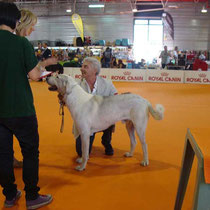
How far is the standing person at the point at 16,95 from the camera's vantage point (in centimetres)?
189

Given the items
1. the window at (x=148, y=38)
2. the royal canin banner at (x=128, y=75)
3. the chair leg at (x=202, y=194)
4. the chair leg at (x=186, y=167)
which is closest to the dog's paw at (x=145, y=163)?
the chair leg at (x=186, y=167)

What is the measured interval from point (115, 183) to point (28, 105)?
145cm

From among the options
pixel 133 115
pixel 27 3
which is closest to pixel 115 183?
pixel 133 115

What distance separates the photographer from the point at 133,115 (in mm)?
3164

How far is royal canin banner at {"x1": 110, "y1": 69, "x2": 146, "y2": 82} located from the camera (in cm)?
1327

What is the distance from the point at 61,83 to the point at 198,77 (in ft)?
36.4

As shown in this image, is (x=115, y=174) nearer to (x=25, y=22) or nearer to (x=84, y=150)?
(x=84, y=150)

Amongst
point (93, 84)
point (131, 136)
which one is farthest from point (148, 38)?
point (131, 136)

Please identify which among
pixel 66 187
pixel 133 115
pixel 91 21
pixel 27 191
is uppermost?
pixel 91 21

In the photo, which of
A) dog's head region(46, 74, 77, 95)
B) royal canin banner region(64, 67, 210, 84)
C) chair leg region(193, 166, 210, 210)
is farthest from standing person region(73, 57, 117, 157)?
royal canin banner region(64, 67, 210, 84)

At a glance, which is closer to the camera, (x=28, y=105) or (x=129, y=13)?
(x=28, y=105)

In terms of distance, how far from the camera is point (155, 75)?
13000 millimetres

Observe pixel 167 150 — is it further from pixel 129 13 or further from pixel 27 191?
pixel 129 13

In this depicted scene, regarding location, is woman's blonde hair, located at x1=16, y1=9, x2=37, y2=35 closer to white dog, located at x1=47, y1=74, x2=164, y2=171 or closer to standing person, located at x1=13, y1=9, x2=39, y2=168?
standing person, located at x1=13, y1=9, x2=39, y2=168
